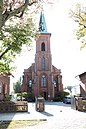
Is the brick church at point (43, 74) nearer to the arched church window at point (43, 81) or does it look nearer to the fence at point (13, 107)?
the arched church window at point (43, 81)

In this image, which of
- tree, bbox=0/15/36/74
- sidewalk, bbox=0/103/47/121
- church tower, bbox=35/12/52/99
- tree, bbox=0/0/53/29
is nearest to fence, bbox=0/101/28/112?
sidewalk, bbox=0/103/47/121

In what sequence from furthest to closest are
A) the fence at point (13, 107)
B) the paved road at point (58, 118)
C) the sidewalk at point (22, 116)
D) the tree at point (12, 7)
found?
the fence at point (13, 107) < the sidewalk at point (22, 116) < the paved road at point (58, 118) < the tree at point (12, 7)

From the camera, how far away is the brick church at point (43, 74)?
224 feet

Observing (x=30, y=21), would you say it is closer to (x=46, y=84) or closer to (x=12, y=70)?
(x=12, y=70)

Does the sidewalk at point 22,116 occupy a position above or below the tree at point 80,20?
below

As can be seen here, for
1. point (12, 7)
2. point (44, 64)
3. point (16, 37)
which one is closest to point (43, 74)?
point (44, 64)

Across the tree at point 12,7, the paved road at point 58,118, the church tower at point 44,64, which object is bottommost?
the paved road at point 58,118

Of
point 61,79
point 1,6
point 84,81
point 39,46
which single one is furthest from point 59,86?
point 1,6

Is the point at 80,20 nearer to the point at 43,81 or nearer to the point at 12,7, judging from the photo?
the point at 12,7

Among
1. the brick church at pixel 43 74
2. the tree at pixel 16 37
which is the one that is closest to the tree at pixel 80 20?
the tree at pixel 16 37

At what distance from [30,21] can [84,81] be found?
817 inches

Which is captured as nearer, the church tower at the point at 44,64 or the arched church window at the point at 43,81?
the church tower at the point at 44,64

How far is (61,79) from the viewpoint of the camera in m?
72.6

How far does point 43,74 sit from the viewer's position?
228 ft
